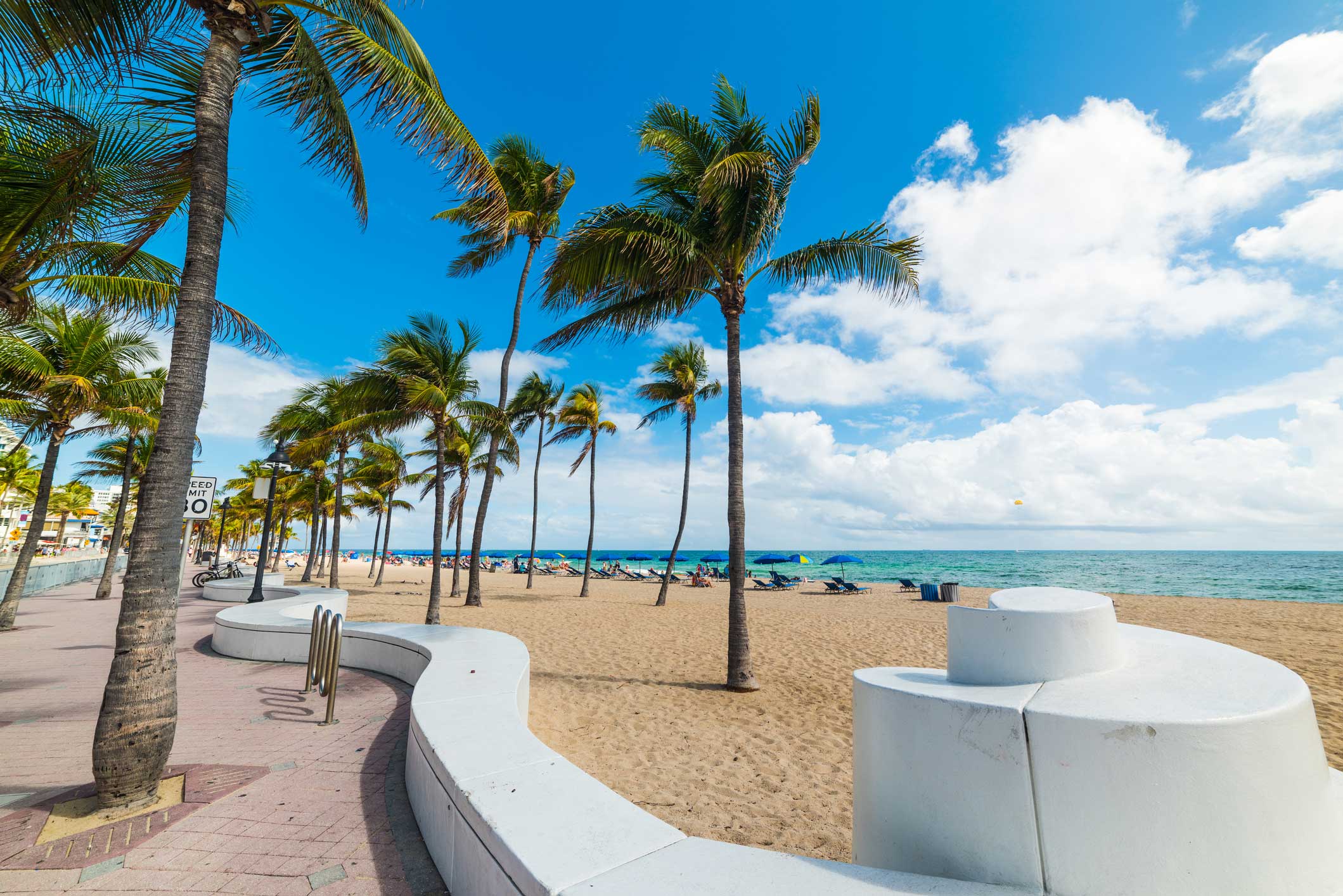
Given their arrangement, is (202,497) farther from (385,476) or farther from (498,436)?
(385,476)

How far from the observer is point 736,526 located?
848 cm

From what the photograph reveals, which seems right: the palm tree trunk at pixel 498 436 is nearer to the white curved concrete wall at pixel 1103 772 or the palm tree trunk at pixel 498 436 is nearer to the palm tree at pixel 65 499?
the white curved concrete wall at pixel 1103 772

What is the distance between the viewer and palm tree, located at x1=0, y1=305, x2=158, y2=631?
9.99 m

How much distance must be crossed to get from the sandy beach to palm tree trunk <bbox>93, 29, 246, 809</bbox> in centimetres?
308

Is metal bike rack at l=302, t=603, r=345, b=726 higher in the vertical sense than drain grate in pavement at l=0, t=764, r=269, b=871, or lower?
higher

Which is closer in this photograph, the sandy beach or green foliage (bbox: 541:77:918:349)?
the sandy beach

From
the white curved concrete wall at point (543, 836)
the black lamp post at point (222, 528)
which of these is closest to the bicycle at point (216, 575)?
the black lamp post at point (222, 528)

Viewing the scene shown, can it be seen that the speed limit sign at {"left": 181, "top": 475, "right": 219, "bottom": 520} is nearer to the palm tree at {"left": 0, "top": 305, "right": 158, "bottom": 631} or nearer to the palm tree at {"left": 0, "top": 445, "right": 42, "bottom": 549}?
the palm tree at {"left": 0, "top": 305, "right": 158, "bottom": 631}

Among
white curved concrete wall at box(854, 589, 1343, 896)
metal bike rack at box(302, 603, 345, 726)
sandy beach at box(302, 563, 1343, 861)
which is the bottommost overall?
sandy beach at box(302, 563, 1343, 861)

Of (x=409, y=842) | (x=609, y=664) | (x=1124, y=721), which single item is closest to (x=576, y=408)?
(x=609, y=664)

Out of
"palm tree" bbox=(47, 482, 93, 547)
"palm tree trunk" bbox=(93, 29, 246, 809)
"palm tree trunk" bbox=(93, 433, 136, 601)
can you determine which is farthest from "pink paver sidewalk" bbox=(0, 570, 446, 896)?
"palm tree" bbox=(47, 482, 93, 547)

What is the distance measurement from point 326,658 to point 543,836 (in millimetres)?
4460

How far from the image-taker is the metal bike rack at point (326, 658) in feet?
15.9

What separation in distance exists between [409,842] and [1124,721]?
326 cm
